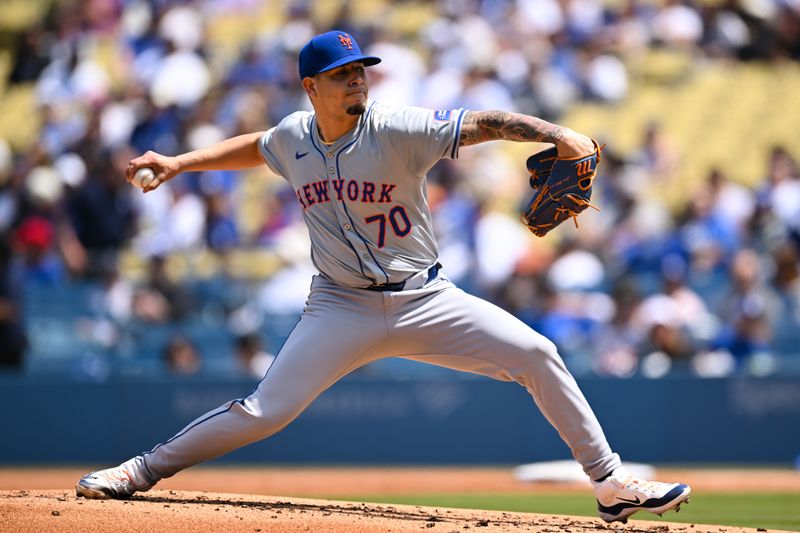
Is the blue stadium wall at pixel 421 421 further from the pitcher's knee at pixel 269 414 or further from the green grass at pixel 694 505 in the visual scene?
the pitcher's knee at pixel 269 414

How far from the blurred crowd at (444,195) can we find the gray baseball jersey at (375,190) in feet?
18.0

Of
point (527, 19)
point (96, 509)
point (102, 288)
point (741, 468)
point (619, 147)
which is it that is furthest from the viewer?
point (527, 19)

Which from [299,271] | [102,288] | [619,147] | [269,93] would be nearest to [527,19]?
[619,147]

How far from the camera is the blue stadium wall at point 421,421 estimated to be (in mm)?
10266

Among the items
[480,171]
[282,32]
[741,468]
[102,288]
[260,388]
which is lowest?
[741,468]

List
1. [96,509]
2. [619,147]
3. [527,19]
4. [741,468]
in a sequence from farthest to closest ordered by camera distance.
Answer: [527,19] < [619,147] < [741,468] < [96,509]

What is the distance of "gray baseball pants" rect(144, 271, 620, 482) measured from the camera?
4.82 metres

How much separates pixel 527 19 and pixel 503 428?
5.48 metres

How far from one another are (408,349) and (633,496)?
105 cm

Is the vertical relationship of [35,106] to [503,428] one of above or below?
A: above

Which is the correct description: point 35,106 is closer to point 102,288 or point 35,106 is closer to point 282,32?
point 282,32

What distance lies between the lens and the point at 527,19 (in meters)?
13.9

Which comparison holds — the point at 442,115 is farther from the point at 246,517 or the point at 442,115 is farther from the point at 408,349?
the point at 246,517

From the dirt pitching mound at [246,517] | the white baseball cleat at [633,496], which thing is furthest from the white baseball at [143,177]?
the white baseball cleat at [633,496]
